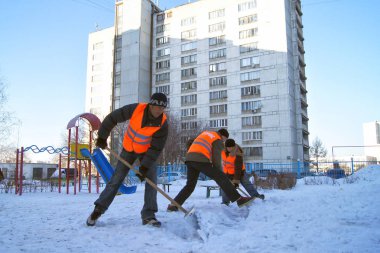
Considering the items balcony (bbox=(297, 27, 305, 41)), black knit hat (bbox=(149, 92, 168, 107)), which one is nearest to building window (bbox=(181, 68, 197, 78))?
balcony (bbox=(297, 27, 305, 41))

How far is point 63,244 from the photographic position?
10.6 feet

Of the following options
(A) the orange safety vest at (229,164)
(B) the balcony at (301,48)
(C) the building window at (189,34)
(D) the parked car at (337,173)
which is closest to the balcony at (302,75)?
(B) the balcony at (301,48)

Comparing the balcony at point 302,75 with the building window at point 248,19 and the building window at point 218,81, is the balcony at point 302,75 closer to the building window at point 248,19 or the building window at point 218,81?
the building window at point 248,19

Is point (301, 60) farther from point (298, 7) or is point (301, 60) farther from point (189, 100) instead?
point (189, 100)

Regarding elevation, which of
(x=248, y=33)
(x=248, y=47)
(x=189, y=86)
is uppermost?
(x=248, y=33)

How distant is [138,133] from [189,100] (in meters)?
43.1

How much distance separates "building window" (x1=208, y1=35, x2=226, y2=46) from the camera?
4547cm

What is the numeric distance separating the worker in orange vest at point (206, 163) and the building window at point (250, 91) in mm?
37656

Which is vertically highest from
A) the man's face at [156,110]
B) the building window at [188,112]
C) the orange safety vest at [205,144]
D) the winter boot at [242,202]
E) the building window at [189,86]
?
the building window at [189,86]

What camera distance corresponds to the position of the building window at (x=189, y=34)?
158ft

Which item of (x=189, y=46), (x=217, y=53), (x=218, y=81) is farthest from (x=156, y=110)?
(x=189, y=46)

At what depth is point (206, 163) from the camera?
17.5ft

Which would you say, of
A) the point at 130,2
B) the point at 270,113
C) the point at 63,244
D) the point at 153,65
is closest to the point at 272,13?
the point at 270,113

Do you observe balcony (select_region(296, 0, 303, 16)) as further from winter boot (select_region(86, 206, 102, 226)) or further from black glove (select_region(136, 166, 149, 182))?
winter boot (select_region(86, 206, 102, 226))
